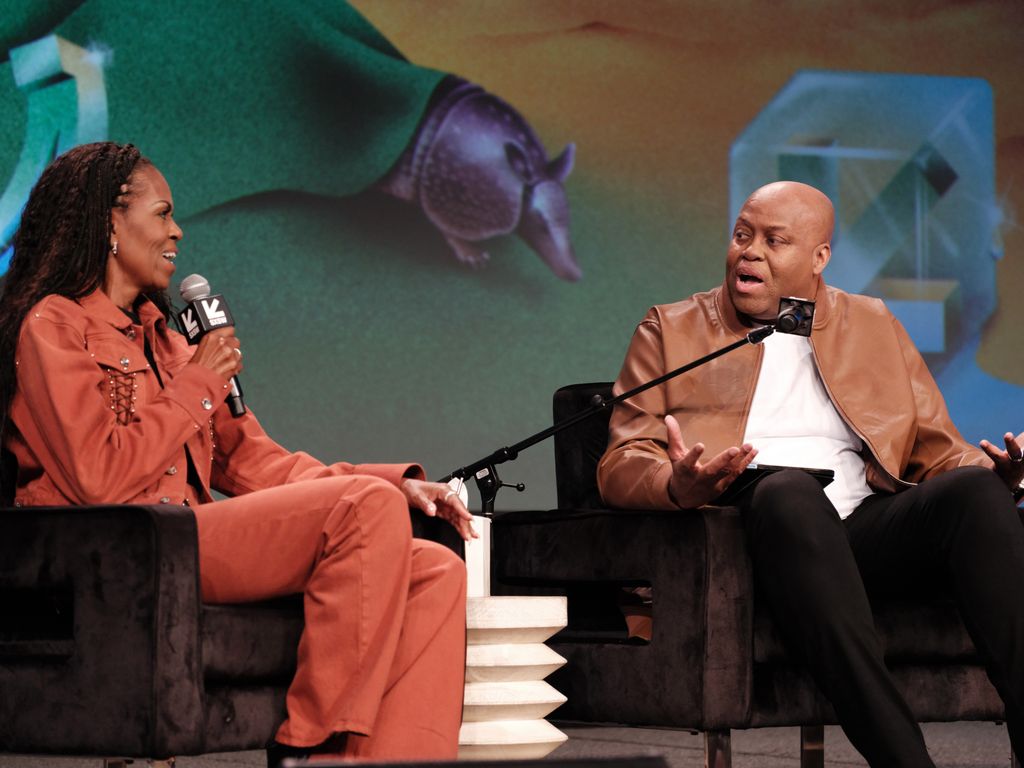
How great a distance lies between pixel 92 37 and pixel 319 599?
218 cm

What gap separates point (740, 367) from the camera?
272 centimetres

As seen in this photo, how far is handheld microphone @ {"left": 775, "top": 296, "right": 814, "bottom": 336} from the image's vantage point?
96.3 inches

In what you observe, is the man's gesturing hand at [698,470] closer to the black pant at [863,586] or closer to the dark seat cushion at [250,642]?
the black pant at [863,586]

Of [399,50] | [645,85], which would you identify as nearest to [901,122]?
[645,85]

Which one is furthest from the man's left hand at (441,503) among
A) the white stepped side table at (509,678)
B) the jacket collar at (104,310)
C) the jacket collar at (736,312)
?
the jacket collar at (736,312)

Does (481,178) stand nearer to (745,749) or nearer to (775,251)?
(775,251)

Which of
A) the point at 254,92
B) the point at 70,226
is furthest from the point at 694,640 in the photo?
the point at 254,92

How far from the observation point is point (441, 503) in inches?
93.9

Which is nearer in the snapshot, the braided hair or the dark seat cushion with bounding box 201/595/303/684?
the dark seat cushion with bounding box 201/595/303/684

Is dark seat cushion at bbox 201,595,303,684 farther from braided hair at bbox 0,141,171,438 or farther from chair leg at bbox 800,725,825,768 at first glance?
chair leg at bbox 800,725,825,768

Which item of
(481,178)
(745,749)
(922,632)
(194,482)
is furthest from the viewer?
(481,178)

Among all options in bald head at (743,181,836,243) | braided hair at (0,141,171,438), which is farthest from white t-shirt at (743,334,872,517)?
braided hair at (0,141,171,438)

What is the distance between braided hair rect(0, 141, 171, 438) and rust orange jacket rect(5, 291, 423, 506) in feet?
0.16

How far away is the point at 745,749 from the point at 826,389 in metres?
1.42
